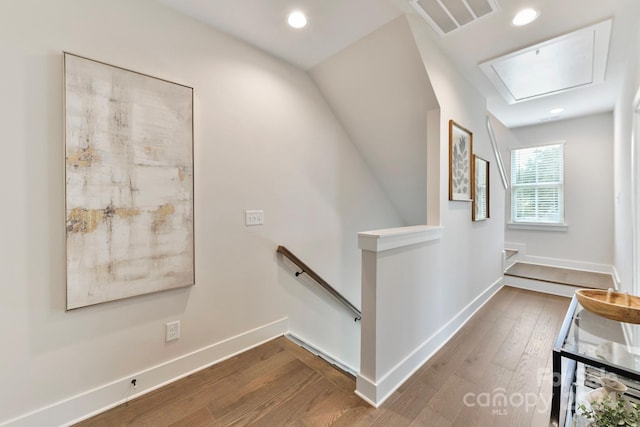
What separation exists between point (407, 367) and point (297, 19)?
2556 millimetres

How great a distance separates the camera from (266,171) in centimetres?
230

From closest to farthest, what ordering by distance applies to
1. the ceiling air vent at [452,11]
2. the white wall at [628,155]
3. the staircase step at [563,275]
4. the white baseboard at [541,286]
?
the ceiling air vent at [452,11]
the white wall at [628,155]
the white baseboard at [541,286]
the staircase step at [563,275]

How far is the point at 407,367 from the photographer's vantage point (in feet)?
6.20

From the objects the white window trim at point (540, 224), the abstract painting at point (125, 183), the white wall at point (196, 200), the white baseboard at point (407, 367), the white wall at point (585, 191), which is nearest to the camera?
the white wall at point (196, 200)

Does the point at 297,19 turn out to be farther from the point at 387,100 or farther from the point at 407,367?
the point at 407,367

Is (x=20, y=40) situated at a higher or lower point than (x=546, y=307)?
higher

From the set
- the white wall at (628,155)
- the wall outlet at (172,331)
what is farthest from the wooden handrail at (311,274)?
the white wall at (628,155)

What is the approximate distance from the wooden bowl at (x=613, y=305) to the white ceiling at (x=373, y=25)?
1861 millimetres

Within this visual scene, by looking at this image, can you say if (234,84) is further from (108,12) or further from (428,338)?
(428,338)

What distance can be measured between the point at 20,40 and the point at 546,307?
490 cm

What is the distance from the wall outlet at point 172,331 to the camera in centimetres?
179

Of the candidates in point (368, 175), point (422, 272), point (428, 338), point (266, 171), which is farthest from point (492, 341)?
point (266, 171)

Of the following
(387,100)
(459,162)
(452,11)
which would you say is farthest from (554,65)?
(387,100)

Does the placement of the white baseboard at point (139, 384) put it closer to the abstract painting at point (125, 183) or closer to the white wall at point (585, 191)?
the abstract painting at point (125, 183)
